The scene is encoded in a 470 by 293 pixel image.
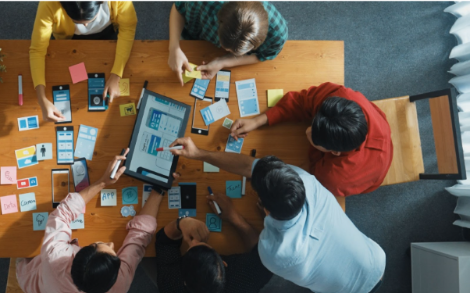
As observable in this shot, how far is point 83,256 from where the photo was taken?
1.50 metres

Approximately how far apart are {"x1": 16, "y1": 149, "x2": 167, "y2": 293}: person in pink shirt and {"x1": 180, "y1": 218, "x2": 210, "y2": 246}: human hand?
0.56 ft

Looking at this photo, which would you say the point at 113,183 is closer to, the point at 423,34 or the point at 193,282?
the point at 193,282

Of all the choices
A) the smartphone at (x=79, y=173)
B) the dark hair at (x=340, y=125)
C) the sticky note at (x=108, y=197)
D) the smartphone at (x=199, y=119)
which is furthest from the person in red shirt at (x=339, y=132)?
the smartphone at (x=79, y=173)

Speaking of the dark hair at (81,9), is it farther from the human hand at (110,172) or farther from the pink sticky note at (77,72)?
the human hand at (110,172)

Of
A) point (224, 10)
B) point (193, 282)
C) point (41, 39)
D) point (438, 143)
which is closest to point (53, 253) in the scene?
point (193, 282)

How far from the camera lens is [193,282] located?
1473mm

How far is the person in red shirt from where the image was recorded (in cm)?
144

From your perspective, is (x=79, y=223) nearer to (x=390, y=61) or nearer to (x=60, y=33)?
(x=60, y=33)

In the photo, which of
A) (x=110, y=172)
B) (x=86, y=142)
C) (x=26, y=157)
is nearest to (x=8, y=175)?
(x=26, y=157)

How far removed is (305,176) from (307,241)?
29cm

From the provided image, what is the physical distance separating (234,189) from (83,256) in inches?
31.0

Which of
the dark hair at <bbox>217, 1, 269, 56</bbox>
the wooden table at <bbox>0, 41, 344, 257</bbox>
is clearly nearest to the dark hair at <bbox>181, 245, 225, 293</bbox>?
the wooden table at <bbox>0, 41, 344, 257</bbox>

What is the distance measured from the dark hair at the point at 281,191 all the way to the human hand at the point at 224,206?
1.16 ft

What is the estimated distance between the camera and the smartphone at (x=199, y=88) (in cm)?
176
